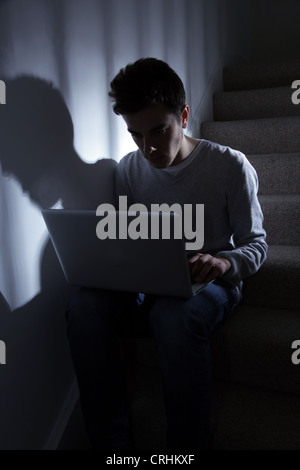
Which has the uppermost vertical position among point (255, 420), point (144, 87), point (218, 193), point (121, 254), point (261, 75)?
point (261, 75)

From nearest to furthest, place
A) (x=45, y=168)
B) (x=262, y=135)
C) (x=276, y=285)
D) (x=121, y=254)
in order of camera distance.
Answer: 1. (x=121, y=254)
2. (x=45, y=168)
3. (x=276, y=285)
4. (x=262, y=135)

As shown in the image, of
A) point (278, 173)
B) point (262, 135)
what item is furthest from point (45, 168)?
point (262, 135)

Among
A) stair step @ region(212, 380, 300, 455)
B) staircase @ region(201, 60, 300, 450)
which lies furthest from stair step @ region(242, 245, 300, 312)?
stair step @ region(212, 380, 300, 455)

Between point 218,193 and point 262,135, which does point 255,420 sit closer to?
point 218,193

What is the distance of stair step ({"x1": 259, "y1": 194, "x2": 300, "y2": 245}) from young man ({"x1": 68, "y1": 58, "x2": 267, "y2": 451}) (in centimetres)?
30

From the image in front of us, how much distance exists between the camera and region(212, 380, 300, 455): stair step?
102cm

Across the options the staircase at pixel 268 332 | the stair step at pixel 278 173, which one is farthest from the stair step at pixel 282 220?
the stair step at pixel 278 173

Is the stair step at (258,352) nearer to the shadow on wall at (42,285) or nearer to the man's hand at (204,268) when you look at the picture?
the man's hand at (204,268)

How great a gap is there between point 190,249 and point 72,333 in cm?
45

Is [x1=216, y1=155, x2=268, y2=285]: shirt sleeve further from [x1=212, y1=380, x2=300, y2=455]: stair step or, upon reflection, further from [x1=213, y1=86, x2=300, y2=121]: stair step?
[x1=213, y1=86, x2=300, y2=121]: stair step

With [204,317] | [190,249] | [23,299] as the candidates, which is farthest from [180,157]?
[23,299]

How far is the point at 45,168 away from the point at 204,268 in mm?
480

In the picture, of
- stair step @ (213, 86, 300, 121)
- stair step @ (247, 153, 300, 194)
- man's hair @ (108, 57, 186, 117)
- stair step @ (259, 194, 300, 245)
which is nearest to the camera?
man's hair @ (108, 57, 186, 117)

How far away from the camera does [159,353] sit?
3.21 feet
